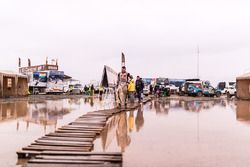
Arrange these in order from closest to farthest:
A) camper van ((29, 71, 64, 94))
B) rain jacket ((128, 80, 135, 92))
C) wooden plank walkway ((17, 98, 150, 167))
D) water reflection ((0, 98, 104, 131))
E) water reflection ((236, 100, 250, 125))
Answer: wooden plank walkway ((17, 98, 150, 167)) < water reflection ((0, 98, 104, 131)) < water reflection ((236, 100, 250, 125)) < rain jacket ((128, 80, 135, 92)) < camper van ((29, 71, 64, 94))

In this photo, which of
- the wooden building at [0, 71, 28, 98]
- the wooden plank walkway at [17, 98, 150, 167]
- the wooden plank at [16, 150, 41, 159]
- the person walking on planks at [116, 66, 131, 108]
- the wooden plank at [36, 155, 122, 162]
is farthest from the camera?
the wooden building at [0, 71, 28, 98]

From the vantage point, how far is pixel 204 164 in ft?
15.6

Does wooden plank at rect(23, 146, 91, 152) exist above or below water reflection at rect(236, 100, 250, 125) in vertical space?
above

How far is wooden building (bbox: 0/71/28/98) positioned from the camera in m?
26.5

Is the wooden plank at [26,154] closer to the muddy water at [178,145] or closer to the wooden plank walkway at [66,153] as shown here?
the wooden plank walkway at [66,153]

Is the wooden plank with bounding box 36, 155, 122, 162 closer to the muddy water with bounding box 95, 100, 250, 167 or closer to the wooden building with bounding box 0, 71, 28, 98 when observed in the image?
the muddy water with bounding box 95, 100, 250, 167

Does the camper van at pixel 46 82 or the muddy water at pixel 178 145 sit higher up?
the camper van at pixel 46 82

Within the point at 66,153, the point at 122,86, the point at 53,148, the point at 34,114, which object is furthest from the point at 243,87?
the point at 66,153

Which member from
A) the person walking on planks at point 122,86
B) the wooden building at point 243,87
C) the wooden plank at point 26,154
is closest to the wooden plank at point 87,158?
the wooden plank at point 26,154

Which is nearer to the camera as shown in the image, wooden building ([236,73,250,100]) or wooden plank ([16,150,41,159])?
wooden plank ([16,150,41,159])

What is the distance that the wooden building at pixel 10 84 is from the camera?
2653 centimetres

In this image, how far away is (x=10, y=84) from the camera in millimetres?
28359

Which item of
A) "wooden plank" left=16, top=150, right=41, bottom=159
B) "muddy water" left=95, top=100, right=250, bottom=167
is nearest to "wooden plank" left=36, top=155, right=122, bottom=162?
"muddy water" left=95, top=100, right=250, bottom=167

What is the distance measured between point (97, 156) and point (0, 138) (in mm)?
3326
